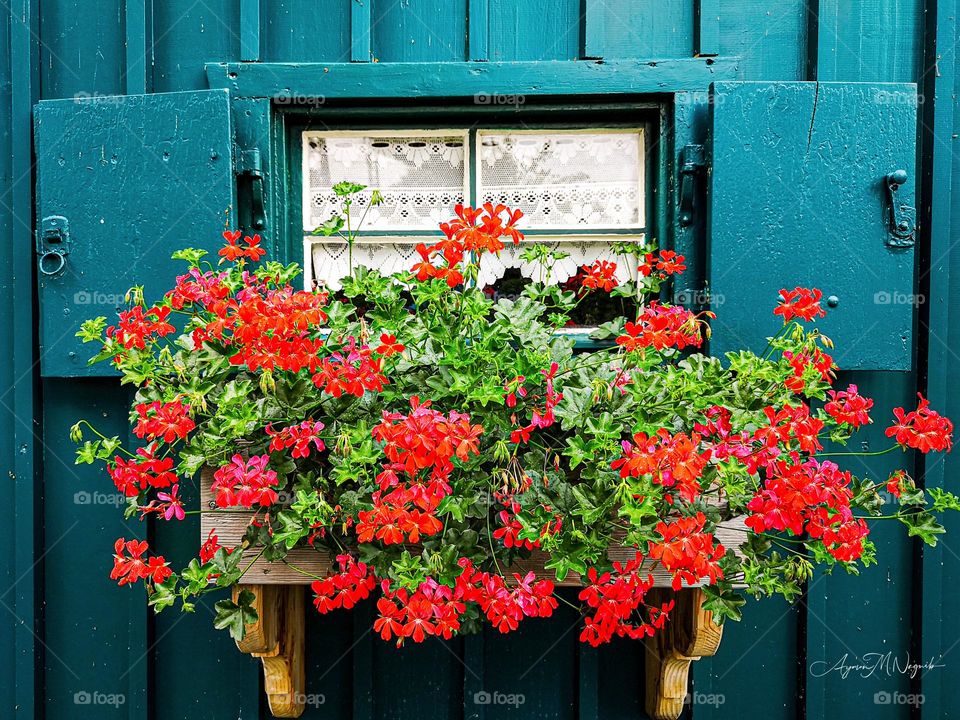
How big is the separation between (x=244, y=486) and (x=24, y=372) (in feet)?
3.92

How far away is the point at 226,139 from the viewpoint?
2.08 meters

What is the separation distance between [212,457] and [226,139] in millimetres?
976

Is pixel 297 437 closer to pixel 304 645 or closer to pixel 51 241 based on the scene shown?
pixel 304 645

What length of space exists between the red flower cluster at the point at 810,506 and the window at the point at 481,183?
35.6 inches

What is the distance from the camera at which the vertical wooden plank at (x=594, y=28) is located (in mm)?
2205

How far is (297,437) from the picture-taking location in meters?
1.54

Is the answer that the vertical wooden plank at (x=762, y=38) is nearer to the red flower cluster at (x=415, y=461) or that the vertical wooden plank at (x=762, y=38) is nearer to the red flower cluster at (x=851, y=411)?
the red flower cluster at (x=851, y=411)

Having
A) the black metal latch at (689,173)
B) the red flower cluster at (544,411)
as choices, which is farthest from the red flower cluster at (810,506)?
the black metal latch at (689,173)

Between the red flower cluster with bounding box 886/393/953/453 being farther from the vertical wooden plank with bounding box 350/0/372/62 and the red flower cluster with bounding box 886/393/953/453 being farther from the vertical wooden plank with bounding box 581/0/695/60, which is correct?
the vertical wooden plank with bounding box 350/0/372/62

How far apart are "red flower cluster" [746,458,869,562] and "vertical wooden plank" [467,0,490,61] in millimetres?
1472

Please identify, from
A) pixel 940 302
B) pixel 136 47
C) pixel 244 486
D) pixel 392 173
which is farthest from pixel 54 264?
pixel 940 302

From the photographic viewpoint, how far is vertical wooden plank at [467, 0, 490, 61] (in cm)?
221

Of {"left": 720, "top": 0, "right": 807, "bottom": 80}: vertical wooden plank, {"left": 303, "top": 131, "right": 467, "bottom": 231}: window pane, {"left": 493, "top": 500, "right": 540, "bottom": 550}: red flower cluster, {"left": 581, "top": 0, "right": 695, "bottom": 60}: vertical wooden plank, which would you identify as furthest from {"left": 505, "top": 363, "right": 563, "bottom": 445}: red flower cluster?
{"left": 720, "top": 0, "right": 807, "bottom": 80}: vertical wooden plank

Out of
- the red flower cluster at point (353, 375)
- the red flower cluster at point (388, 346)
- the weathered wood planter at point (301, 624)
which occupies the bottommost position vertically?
the weathered wood planter at point (301, 624)
